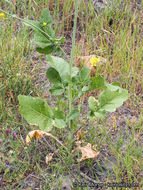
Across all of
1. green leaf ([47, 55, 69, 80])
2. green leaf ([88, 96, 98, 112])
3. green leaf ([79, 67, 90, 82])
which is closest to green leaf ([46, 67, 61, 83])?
green leaf ([47, 55, 69, 80])

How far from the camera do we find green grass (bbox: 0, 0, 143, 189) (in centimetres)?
148

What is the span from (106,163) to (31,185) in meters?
0.47

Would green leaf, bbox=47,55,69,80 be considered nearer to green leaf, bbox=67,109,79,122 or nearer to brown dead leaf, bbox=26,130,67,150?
green leaf, bbox=67,109,79,122

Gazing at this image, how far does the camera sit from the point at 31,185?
1.45m

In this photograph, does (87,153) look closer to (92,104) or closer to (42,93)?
(92,104)

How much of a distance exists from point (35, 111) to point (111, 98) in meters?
0.45

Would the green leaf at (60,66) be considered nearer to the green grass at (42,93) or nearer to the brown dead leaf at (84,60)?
the green grass at (42,93)

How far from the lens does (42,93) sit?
1.94m

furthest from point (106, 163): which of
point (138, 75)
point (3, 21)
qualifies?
point (3, 21)

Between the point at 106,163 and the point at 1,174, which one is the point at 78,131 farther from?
the point at 1,174

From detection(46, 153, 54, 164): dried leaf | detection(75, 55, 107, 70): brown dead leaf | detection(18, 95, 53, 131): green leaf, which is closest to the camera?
detection(18, 95, 53, 131): green leaf

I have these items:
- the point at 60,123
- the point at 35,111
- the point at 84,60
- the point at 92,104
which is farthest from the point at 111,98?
the point at 84,60

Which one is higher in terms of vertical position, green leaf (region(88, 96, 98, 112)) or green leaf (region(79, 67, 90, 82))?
green leaf (region(79, 67, 90, 82))

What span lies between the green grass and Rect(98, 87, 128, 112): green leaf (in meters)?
0.22
